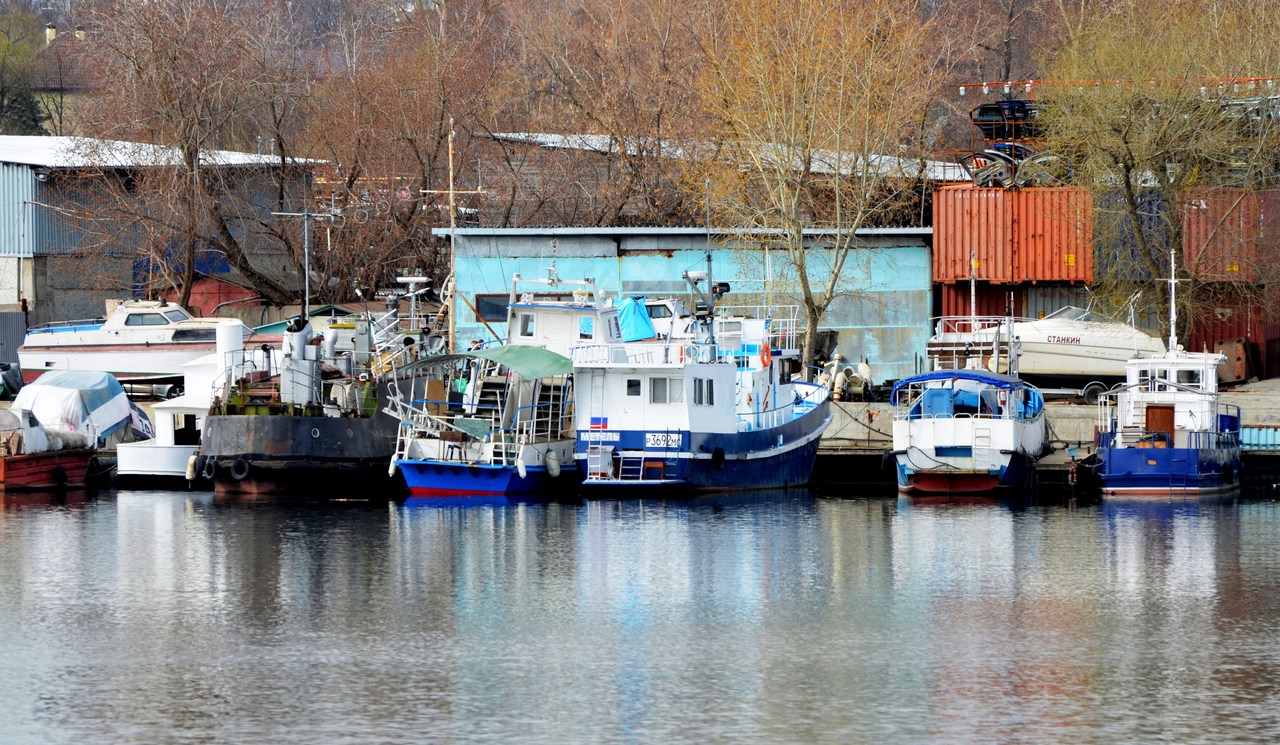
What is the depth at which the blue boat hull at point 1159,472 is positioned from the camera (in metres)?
41.6

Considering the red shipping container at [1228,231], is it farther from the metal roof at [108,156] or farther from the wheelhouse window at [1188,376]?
the metal roof at [108,156]

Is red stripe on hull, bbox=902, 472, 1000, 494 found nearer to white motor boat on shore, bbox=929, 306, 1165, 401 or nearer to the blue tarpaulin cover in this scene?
white motor boat on shore, bbox=929, 306, 1165, 401

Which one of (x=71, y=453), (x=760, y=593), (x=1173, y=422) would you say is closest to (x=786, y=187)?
(x=1173, y=422)

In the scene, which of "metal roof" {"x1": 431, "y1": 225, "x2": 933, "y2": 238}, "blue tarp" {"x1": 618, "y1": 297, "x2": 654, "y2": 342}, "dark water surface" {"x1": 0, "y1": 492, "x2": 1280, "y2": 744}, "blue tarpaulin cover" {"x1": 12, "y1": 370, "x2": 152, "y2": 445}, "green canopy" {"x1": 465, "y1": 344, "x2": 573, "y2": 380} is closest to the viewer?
"dark water surface" {"x1": 0, "y1": 492, "x2": 1280, "y2": 744}

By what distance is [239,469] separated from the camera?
42031mm

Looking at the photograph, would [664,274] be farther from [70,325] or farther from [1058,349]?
[70,325]

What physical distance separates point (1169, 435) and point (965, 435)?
16.4 feet

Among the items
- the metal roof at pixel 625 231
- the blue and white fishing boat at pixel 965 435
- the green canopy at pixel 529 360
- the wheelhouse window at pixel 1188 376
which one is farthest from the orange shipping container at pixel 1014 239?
the green canopy at pixel 529 360

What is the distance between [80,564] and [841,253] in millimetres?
25697

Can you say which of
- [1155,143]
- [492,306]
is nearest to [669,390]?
[492,306]

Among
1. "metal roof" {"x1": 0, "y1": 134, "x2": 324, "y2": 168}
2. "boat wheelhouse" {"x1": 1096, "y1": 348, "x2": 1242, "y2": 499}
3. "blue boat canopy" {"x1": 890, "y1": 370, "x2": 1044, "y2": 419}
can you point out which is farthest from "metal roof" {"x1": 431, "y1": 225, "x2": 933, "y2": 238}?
"metal roof" {"x1": 0, "y1": 134, "x2": 324, "y2": 168}

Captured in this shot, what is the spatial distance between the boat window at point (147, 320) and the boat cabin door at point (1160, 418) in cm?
2725

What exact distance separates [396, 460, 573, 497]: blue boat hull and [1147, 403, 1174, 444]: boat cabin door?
552 inches

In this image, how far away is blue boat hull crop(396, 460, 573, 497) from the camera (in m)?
41.2
